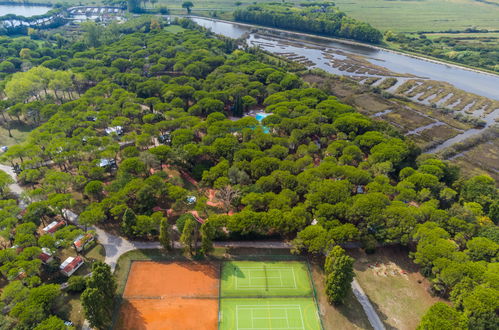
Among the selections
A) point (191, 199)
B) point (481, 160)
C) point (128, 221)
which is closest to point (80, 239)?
point (128, 221)

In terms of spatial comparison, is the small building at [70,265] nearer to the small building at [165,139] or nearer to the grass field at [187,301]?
the grass field at [187,301]

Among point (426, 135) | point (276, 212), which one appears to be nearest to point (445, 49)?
point (426, 135)

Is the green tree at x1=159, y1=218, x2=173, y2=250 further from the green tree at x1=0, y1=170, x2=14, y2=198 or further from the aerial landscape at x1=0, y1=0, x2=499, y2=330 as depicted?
the green tree at x1=0, y1=170, x2=14, y2=198

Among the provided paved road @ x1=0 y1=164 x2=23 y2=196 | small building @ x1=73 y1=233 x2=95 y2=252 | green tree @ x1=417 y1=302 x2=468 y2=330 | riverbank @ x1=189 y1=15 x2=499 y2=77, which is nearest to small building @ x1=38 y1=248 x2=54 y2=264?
small building @ x1=73 y1=233 x2=95 y2=252

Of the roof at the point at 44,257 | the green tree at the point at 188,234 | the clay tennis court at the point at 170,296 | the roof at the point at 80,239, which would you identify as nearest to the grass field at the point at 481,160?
the green tree at the point at 188,234

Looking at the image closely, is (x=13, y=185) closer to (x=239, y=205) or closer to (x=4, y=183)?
(x=4, y=183)

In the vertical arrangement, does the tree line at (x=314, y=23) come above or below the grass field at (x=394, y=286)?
above
